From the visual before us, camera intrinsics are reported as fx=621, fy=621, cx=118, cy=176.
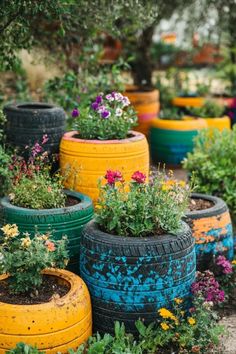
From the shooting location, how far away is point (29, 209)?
→ 4.43 meters

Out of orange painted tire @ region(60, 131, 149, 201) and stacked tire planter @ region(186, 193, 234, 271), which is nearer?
stacked tire planter @ region(186, 193, 234, 271)

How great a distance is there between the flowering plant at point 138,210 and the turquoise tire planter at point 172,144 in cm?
406

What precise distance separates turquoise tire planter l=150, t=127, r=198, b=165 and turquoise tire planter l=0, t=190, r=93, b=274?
149 inches

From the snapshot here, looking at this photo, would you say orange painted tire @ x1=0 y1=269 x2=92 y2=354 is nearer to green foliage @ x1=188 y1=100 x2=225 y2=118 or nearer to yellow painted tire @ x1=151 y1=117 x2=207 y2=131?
yellow painted tire @ x1=151 y1=117 x2=207 y2=131

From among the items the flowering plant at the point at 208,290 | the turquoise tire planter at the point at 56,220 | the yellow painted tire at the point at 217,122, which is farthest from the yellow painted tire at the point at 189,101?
the flowering plant at the point at 208,290

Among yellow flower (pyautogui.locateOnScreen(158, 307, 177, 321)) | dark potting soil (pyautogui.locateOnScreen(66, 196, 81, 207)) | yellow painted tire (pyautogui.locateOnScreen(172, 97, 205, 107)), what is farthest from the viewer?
yellow painted tire (pyautogui.locateOnScreen(172, 97, 205, 107))

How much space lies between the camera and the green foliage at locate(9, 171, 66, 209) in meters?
4.57

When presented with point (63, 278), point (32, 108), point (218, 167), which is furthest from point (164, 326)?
point (32, 108)

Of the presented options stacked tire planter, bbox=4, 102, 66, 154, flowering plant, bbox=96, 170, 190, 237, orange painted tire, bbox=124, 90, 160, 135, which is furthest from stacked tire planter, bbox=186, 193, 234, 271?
orange painted tire, bbox=124, 90, 160, 135

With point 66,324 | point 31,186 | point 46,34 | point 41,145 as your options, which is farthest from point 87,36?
point 66,324

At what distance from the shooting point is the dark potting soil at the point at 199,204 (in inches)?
200

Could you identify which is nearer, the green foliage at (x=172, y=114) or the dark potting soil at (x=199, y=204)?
the dark potting soil at (x=199, y=204)

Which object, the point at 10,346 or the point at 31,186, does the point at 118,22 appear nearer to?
the point at 31,186

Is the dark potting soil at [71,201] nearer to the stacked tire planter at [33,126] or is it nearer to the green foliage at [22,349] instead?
the stacked tire planter at [33,126]
